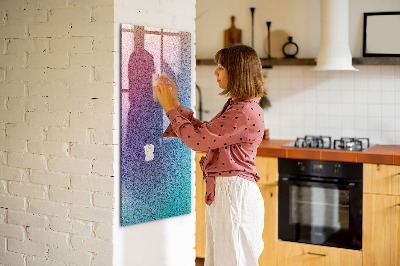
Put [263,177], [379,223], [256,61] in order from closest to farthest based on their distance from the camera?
1. [256,61]
2. [379,223]
3. [263,177]

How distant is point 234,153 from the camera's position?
269 cm

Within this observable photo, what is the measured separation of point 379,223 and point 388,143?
0.83 metres

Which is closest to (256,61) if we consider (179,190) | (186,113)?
(186,113)

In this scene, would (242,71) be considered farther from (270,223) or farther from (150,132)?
(270,223)

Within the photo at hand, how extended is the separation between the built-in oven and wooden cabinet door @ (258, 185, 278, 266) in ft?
0.11

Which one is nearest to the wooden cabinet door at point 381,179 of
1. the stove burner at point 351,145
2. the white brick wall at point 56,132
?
the stove burner at point 351,145

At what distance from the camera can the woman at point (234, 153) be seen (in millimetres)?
2604

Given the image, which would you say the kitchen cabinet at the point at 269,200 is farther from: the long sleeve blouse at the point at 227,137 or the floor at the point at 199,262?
the long sleeve blouse at the point at 227,137

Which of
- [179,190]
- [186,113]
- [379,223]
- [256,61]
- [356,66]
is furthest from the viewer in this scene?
[356,66]

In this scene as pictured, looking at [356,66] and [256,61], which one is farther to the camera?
[356,66]

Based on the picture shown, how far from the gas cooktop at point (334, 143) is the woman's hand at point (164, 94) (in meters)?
1.68

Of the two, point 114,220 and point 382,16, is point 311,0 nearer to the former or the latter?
point 382,16

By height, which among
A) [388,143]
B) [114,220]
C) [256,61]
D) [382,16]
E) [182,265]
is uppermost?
[382,16]

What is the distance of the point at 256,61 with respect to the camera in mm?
2645
